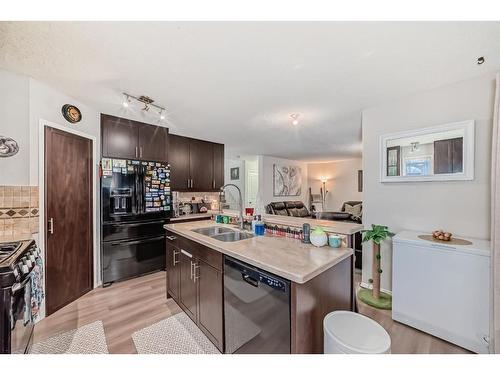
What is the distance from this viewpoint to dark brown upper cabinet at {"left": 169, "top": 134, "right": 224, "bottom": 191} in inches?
153

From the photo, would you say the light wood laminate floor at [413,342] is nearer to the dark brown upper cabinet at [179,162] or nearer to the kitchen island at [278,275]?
the kitchen island at [278,275]

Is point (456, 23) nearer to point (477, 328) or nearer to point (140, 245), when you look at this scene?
point (477, 328)

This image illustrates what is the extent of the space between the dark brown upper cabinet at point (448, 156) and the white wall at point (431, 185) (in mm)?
114

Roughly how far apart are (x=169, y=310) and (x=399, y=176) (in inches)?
120

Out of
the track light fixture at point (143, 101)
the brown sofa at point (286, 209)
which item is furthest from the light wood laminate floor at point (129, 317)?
the brown sofa at point (286, 209)

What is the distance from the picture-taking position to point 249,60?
5.42 ft

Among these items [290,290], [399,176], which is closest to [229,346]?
[290,290]

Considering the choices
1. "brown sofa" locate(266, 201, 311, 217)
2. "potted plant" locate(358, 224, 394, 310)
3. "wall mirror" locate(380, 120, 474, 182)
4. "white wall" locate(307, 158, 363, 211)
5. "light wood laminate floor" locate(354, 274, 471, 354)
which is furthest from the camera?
"white wall" locate(307, 158, 363, 211)

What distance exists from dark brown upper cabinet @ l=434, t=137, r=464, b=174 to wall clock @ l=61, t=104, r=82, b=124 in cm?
411

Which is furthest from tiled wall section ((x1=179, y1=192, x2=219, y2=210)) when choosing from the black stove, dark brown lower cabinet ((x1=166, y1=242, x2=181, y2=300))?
the black stove

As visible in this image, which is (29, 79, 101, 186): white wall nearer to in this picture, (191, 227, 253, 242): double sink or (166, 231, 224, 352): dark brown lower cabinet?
(166, 231, 224, 352): dark brown lower cabinet

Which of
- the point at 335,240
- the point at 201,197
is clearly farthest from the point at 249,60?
the point at 201,197

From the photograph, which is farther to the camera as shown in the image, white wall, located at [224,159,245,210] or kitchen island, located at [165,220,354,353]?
white wall, located at [224,159,245,210]

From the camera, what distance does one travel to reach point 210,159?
14.7ft
